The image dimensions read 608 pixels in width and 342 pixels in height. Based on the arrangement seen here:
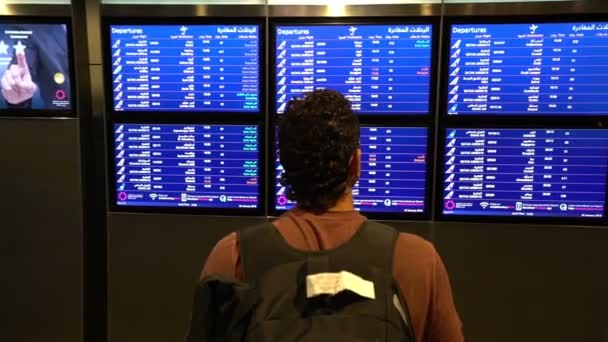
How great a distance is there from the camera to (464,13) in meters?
2.50

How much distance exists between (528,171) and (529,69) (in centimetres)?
46

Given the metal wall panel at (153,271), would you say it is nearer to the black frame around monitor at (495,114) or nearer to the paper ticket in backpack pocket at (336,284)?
the black frame around monitor at (495,114)

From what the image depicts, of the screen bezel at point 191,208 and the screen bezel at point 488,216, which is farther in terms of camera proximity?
the screen bezel at point 191,208

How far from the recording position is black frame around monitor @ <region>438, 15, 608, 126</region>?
2.47 m

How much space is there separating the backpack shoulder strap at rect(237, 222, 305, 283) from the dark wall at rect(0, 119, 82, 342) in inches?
78.5

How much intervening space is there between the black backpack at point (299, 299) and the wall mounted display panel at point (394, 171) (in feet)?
4.91

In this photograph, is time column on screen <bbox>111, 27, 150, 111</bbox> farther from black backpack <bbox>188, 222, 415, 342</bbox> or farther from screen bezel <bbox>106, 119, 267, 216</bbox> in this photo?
black backpack <bbox>188, 222, 415, 342</bbox>

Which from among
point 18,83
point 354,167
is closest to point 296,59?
point 18,83

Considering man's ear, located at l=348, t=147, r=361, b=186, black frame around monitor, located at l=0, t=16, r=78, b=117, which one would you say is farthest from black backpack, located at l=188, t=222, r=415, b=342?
black frame around monitor, located at l=0, t=16, r=78, b=117

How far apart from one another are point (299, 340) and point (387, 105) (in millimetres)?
1769

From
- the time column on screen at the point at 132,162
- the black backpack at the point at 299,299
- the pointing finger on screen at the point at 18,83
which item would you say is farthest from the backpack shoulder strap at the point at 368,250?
the pointing finger on screen at the point at 18,83

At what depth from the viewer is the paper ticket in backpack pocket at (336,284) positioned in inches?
39.2

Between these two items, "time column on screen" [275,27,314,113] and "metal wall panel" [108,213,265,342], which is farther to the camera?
"metal wall panel" [108,213,265,342]

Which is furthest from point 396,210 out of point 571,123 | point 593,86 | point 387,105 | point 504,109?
point 593,86
